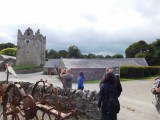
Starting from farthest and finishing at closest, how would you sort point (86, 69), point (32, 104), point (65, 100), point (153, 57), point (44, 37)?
1. point (44, 37)
2. point (153, 57)
3. point (86, 69)
4. point (65, 100)
5. point (32, 104)

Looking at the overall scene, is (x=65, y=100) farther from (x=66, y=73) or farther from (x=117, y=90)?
(x=117, y=90)

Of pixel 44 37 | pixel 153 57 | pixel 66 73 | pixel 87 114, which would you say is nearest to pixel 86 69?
pixel 66 73

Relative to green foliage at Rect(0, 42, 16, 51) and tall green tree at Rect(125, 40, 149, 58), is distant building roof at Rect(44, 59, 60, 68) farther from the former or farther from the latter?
green foliage at Rect(0, 42, 16, 51)

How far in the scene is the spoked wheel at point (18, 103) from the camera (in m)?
7.10

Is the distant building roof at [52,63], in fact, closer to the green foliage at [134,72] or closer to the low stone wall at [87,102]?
the green foliage at [134,72]

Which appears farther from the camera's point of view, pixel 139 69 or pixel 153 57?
pixel 153 57

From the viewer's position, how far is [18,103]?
8367 millimetres

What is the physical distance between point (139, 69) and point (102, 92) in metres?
33.4

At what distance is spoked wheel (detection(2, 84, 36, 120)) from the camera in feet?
23.3

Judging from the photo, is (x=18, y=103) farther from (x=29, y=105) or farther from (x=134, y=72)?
(x=134, y=72)

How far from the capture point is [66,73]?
13.7 m

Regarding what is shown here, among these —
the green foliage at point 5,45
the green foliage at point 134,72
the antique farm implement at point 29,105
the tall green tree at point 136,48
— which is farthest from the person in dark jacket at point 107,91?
the green foliage at point 5,45

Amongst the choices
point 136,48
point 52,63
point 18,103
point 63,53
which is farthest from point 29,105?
point 63,53

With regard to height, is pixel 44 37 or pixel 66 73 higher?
pixel 44 37
